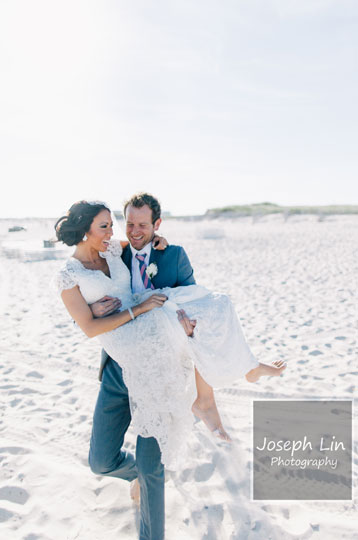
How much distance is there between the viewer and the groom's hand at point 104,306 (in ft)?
8.03

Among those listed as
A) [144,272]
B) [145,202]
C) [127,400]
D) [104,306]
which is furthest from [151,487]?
[145,202]

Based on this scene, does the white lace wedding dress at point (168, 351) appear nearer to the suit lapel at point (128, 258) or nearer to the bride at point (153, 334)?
the bride at point (153, 334)

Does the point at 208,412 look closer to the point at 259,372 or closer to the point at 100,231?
the point at 259,372

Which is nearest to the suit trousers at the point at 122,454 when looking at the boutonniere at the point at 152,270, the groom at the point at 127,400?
the groom at the point at 127,400

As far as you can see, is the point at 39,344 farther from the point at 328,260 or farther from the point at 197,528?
the point at 328,260

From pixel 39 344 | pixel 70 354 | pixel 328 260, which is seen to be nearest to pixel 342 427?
pixel 70 354

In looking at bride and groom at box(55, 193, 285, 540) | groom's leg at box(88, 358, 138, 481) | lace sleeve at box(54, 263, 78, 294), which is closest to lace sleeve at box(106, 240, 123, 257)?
bride and groom at box(55, 193, 285, 540)

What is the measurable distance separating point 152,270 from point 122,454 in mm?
1252

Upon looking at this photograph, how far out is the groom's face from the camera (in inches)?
105

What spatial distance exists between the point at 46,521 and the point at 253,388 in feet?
8.29

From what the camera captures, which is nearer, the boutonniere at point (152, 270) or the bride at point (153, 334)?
the bride at point (153, 334)

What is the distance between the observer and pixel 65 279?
244 cm
